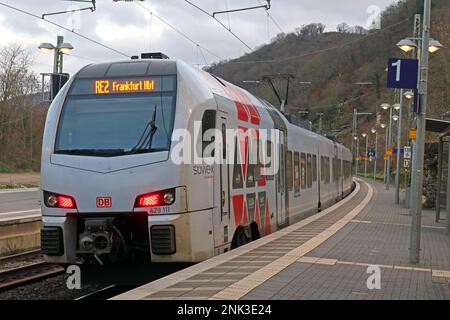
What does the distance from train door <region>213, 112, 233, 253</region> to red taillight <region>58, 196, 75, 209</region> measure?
6.63ft

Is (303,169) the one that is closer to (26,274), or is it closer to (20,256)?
(20,256)

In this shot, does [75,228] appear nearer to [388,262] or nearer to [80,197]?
[80,197]

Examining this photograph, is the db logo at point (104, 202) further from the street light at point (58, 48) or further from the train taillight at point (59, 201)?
the street light at point (58, 48)

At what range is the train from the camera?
7.72 m

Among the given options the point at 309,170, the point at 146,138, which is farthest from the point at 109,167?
the point at 309,170

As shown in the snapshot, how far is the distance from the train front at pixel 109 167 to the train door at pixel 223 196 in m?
1.07

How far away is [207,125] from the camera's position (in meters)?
8.52

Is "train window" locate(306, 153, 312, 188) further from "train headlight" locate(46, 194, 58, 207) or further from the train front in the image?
"train headlight" locate(46, 194, 58, 207)

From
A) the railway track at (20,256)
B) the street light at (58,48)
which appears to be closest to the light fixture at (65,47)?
the street light at (58,48)

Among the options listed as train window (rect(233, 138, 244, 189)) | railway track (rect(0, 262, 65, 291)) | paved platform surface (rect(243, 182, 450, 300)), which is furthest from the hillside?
train window (rect(233, 138, 244, 189))

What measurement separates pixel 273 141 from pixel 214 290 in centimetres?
647

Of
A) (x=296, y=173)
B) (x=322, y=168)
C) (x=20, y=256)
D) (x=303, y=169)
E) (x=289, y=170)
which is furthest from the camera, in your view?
(x=322, y=168)

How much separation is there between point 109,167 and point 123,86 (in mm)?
1300

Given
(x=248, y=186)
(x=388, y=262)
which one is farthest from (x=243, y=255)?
(x=388, y=262)
